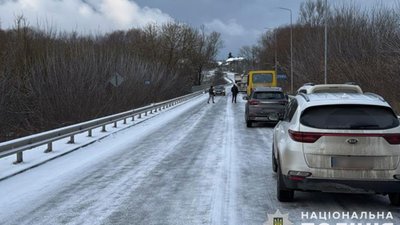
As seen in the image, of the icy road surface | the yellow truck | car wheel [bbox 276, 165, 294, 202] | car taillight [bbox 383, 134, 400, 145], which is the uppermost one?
the yellow truck

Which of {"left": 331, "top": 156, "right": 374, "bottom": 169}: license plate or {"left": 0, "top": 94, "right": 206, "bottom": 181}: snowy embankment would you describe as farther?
{"left": 0, "top": 94, "right": 206, "bottom": 181}: snowy embankment

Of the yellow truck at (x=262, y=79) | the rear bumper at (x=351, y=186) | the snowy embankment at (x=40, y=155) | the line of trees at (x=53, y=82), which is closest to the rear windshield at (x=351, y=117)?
the rear bumper at (x=351, y=186)

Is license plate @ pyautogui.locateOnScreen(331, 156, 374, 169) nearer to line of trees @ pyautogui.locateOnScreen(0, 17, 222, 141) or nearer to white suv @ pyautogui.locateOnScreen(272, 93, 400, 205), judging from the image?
white suv @ pyautogui.locateOnScreen(272, 93, 400, 205)

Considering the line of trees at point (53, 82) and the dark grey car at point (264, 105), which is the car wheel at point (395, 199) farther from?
the line of trees at point (53, 82)

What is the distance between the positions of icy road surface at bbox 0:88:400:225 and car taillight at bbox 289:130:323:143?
0.97 meters

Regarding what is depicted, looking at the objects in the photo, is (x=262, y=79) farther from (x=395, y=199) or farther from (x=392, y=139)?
(x=392, y=139)

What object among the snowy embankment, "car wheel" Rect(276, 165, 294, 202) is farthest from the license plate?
the snowy embankment

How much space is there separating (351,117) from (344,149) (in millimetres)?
492

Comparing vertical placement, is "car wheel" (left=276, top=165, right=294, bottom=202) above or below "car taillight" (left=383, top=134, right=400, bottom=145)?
below

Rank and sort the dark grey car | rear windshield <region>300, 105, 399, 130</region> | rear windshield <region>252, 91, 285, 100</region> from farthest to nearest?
rear windshield <region>252, 91, 285, 100</region>
the dark grey car
rear windshield <region>300, 105, 399, 130</region>

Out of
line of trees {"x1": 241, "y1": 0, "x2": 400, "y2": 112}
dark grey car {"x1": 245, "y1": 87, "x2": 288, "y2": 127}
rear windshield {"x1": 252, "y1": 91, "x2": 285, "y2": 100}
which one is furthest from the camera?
line of trees {"x1": 241, "y1": 0, "x2": 400, "y2": 112}

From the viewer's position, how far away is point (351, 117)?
6645 millimetres

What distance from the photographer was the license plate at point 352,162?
638 cm

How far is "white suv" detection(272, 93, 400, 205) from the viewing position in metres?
6.37
